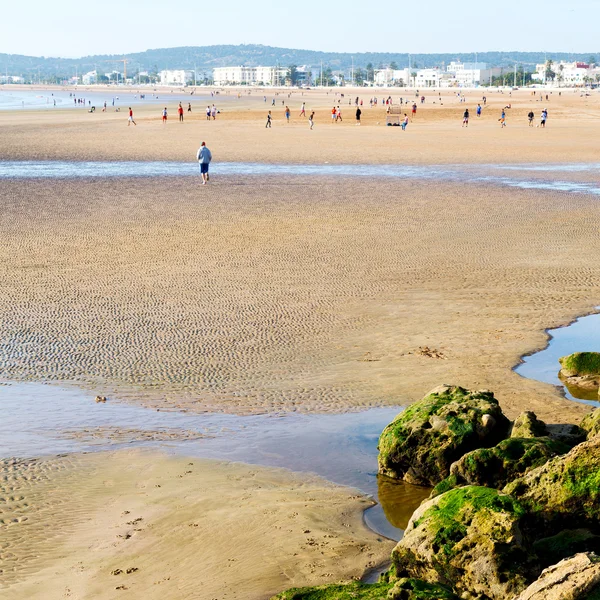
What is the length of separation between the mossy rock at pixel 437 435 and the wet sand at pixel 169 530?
518mm

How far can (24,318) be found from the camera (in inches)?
547

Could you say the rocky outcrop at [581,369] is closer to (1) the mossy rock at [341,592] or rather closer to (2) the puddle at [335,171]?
(1) the mossy rock at [341,592]

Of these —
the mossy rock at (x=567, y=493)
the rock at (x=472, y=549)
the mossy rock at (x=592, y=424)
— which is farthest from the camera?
the mossy rock at (x=592, y=424)

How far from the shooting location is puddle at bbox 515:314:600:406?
1106 cm

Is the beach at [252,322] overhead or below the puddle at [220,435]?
overhead

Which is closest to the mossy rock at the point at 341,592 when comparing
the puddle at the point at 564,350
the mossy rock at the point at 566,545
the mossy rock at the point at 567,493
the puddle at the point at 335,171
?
the mossy rock at the point at 566,545

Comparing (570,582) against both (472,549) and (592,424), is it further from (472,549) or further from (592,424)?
(592,424)

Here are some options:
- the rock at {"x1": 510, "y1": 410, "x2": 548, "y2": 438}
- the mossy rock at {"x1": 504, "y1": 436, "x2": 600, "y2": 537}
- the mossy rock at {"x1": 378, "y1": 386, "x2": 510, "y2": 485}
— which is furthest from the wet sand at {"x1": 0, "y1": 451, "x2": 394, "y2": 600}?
the rock at {"x1": 510, "y1": 410, "x2": 548, "y2": 438}

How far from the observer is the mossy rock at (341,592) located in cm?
562

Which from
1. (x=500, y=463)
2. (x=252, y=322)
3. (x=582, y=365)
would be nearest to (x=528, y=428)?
(x=500, y=463)

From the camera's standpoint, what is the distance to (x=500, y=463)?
24.4 feet

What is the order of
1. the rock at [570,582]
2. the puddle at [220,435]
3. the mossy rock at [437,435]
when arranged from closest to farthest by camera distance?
the rock at [570,582], the mossy rock at [437,435], the puddle at [220,435]

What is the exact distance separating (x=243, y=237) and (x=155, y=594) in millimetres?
14592

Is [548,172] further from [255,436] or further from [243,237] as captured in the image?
[255,436]
